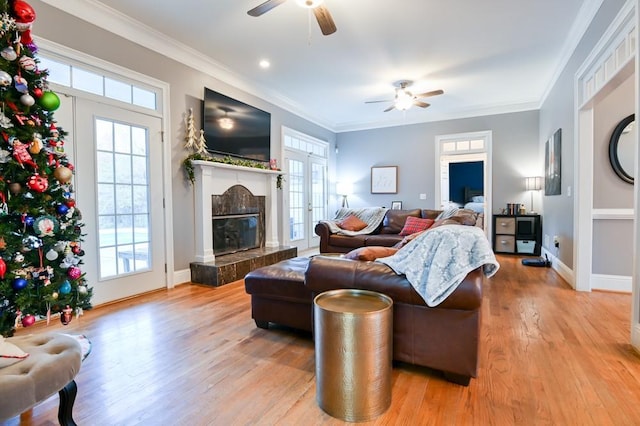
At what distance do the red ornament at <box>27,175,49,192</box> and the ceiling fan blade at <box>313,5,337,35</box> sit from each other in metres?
2.22

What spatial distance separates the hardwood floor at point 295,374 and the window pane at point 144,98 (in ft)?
7.14

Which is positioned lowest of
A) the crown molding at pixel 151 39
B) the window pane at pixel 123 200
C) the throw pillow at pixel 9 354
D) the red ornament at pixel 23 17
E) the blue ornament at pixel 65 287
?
the throw pillow at pixel 9 354

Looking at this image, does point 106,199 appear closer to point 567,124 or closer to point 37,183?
point 37,183

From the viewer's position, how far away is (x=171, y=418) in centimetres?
154

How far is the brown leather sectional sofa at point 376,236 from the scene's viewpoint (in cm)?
501

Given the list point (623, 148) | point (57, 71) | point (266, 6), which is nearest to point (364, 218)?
point (623, 148)

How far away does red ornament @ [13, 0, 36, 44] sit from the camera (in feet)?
5.48

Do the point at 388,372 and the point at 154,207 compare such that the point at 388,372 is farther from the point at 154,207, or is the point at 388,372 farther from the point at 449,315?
the point at 154,207

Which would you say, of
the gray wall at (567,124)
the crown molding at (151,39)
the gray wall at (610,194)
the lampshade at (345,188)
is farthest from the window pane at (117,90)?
the lampshade at (345,188)

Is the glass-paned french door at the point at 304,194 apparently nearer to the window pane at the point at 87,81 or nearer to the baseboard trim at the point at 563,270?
the window pane at the point at 87,81

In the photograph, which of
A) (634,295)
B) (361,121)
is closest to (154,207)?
(634,295)

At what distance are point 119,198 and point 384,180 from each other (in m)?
5.39

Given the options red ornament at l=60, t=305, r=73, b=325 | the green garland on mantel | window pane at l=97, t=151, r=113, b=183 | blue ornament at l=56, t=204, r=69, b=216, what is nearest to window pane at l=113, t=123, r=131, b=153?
window pane at l=97, t=151, r=113, b=183

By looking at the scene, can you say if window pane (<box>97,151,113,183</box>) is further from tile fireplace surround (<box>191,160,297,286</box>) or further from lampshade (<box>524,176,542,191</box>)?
lampshade (<box>524,176,542,191</box>)
